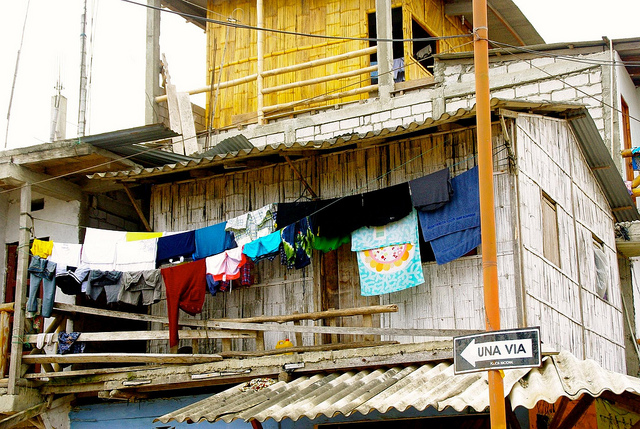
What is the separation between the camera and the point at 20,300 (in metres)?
12.7

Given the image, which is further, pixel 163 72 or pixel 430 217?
pixel 163 72

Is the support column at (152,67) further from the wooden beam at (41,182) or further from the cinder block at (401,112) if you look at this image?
the cinder block at (401,112)

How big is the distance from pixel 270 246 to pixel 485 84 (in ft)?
17.9

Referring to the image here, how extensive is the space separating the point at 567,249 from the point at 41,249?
7.96 m

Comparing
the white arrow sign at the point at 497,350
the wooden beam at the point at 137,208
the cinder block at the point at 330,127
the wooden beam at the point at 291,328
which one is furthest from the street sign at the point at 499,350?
the cinder block at the point at 330,127

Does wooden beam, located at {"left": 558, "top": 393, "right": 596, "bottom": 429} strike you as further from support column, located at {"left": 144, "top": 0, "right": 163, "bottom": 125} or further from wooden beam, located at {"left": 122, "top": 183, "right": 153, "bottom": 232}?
support column, located at {"left": 144, "top": 0, "right": 163, "bottom": 125}

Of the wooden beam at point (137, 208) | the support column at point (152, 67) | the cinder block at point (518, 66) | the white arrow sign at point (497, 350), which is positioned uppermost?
the support column at point (152, 67)

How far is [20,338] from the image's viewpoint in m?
12.6

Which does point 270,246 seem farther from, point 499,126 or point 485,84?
A: point 485,84

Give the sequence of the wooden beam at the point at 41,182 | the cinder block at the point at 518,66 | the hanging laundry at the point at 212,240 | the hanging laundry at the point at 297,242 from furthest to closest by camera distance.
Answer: the cinder block at the point at 518,66 < the wooden beam at the point at 41,182 < the hanging laundry at the point at 212,240 < the hanging laundry at the point at 297,242

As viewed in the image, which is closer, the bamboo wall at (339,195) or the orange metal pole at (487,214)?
the orange metal pole at (487,214)

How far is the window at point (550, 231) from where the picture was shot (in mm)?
11953

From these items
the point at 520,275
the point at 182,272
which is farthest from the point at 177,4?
the point at 520,275

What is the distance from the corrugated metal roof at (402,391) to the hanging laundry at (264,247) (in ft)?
5.89
